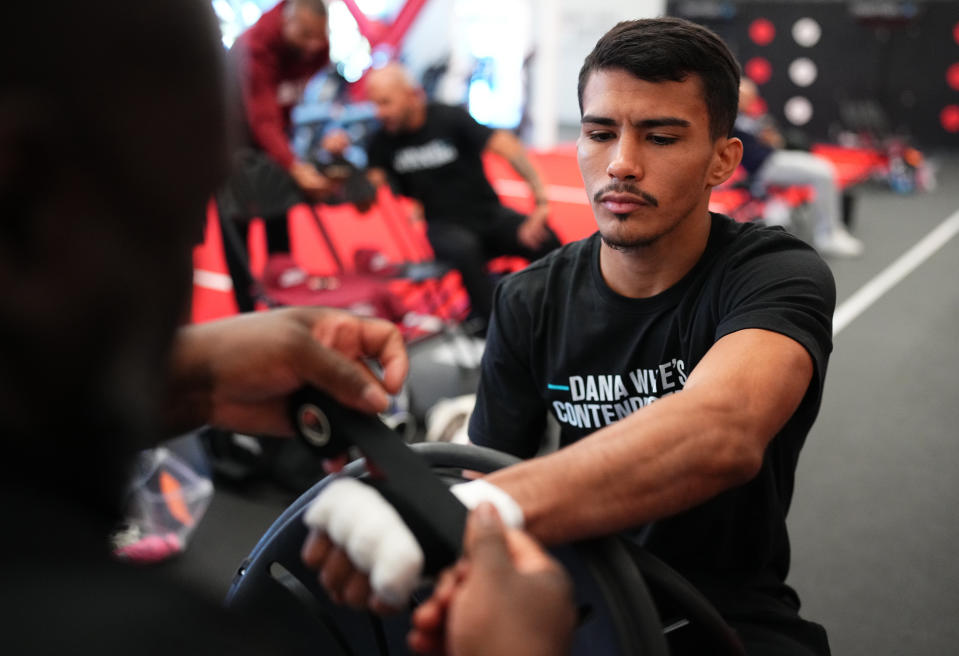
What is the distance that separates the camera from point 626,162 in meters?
1.54

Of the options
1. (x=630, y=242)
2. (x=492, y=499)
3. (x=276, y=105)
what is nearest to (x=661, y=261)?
(x=630, y=242)

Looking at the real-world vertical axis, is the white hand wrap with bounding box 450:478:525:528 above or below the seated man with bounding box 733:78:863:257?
above

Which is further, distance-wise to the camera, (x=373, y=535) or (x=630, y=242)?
(x=630, y=242)

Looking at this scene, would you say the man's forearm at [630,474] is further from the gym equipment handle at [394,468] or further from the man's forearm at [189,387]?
the man's forearm at [189,387]

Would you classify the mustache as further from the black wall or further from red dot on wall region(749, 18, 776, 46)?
red dot on wall region(749, 18, 776, 46)

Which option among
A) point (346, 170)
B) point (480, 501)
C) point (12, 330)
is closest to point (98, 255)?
point (12, 330)

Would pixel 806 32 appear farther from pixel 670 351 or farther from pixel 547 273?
pixel 670 351

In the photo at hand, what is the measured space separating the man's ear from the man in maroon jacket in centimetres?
239

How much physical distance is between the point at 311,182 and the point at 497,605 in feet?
11.3

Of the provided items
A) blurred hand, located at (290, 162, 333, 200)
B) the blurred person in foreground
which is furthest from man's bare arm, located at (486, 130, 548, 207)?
the blurred person in foreground

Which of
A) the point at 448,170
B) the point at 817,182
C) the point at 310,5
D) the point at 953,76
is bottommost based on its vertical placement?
the point at 817,182

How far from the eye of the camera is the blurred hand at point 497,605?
0.62 meters

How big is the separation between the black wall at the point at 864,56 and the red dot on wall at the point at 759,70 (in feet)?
0.18

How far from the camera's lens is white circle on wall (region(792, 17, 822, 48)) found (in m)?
Answer: 11.6
